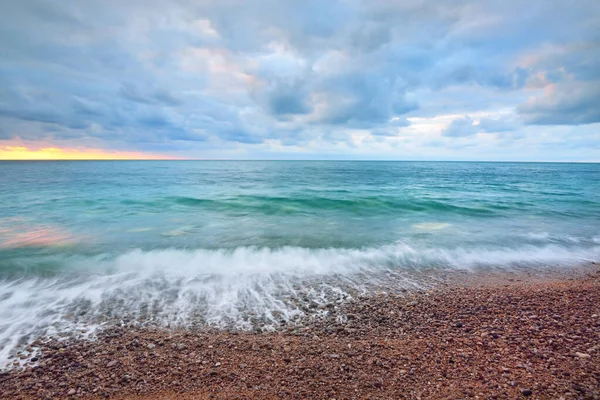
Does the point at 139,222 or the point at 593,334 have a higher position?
the point at 593,334

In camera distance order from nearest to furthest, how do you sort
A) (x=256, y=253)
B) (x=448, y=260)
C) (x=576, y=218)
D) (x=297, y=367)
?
(x=297, y=367) < (x=448, y=260) < (x=256, y=253) < (x=576, y=218)

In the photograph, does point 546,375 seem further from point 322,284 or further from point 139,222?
point 139,222

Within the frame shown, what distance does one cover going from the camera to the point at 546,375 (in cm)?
369

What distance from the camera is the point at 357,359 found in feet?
13.4

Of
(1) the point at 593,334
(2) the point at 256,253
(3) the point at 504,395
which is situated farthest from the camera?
(2) the point at 256,253

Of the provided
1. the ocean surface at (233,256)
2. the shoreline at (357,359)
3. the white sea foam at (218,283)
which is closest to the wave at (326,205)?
the ocean surface at (233,256)

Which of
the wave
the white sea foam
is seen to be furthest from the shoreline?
the wave

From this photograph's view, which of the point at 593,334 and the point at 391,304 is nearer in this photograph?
the point at 593,334

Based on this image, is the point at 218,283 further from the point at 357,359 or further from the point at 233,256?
the point at 357,359

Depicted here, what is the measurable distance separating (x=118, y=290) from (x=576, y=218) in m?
23.0

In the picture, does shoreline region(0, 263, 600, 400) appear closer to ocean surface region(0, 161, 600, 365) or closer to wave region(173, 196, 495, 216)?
ocean surface region(0, 161, 600, 365)

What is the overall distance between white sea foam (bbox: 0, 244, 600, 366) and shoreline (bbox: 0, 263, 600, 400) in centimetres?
65

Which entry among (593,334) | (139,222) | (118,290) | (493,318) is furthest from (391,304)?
(139,222)

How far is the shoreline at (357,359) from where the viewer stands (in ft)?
11.7
